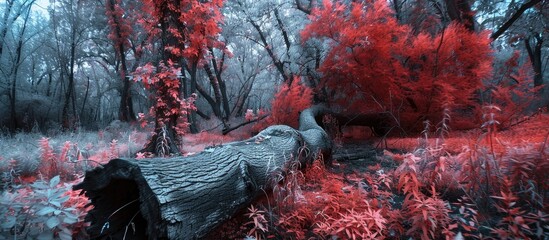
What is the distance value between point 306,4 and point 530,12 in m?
7.76

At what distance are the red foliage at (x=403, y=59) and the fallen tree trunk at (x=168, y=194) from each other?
13.9 feet

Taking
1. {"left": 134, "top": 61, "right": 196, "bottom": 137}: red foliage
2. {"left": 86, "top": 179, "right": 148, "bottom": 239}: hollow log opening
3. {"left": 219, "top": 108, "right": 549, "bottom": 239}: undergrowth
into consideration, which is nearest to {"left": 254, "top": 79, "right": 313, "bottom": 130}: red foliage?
{"left": 134, "top": 61, "right": 196, "bottom": 137}: red foliage

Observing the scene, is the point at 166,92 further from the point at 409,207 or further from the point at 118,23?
the point at 118,23

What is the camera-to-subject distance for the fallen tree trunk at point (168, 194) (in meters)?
1.40

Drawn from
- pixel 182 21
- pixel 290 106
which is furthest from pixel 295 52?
pixel 182 21

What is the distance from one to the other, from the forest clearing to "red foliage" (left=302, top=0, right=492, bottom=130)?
0.04 metres

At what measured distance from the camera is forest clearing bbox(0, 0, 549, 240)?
5.08ft

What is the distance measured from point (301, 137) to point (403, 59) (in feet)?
14.3

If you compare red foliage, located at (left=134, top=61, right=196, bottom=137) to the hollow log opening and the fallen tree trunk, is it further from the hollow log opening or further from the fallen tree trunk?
the hollow log opening

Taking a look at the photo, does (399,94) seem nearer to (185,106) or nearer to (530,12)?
(185,106)

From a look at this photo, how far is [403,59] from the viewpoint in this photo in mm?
6246

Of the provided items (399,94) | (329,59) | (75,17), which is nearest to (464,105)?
(399,94)

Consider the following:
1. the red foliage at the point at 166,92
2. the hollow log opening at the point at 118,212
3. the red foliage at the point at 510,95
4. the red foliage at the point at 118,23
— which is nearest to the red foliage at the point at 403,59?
the red foliage at the point at 510,95

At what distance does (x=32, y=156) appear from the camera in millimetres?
3932
